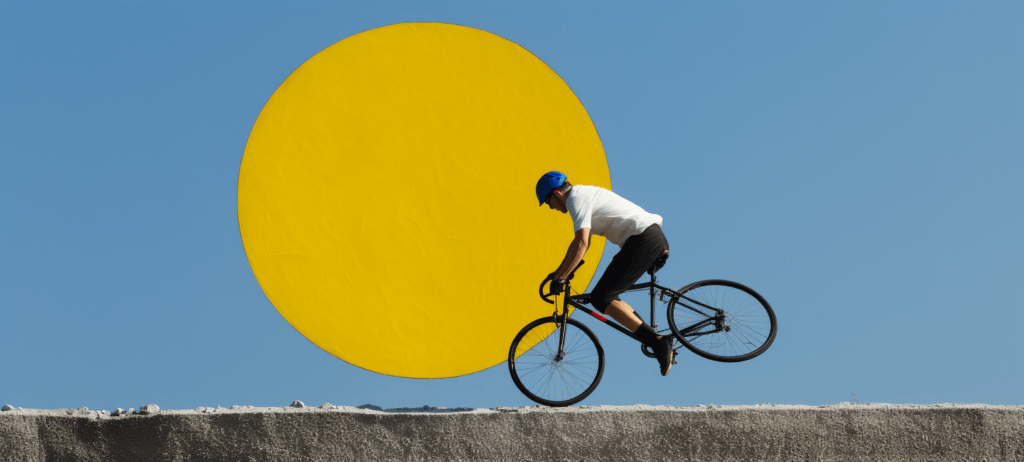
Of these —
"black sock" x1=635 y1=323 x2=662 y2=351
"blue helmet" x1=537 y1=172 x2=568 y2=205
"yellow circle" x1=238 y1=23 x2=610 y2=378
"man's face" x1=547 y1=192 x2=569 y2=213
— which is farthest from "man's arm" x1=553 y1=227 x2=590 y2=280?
"yellow circle" x1=238 y1=23 x2=610 y2=378

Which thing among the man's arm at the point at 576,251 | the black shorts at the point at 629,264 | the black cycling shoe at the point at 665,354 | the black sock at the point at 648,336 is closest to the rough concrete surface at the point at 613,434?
the black cycling shoe at the point at 665,354

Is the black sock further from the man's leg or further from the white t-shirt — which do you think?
the white t-shirt

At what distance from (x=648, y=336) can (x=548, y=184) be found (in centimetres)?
136

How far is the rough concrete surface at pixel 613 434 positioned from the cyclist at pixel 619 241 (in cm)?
68

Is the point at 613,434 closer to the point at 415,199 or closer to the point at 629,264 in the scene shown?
the point at 629,264

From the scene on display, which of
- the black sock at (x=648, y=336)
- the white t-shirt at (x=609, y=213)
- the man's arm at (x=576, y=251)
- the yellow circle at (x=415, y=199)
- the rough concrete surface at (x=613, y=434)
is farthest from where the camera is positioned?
the yellow circle at (x=415, y=199)

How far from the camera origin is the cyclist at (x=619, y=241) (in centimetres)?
499

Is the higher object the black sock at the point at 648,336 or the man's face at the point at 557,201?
the man's face at the point at 557,201

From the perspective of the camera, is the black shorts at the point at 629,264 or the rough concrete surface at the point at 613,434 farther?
the black shorts at the point at 629,264

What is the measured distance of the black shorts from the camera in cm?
500

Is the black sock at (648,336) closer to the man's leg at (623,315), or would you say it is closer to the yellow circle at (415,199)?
the man's leg at (623,315)

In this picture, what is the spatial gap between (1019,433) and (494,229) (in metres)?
4.09

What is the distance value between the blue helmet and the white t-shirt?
0.12 metres

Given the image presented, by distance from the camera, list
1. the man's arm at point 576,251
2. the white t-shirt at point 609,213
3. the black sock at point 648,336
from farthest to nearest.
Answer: the black sock at point 648,336, the white t-shirt at point 609,213, the man's arm at point 576,251
